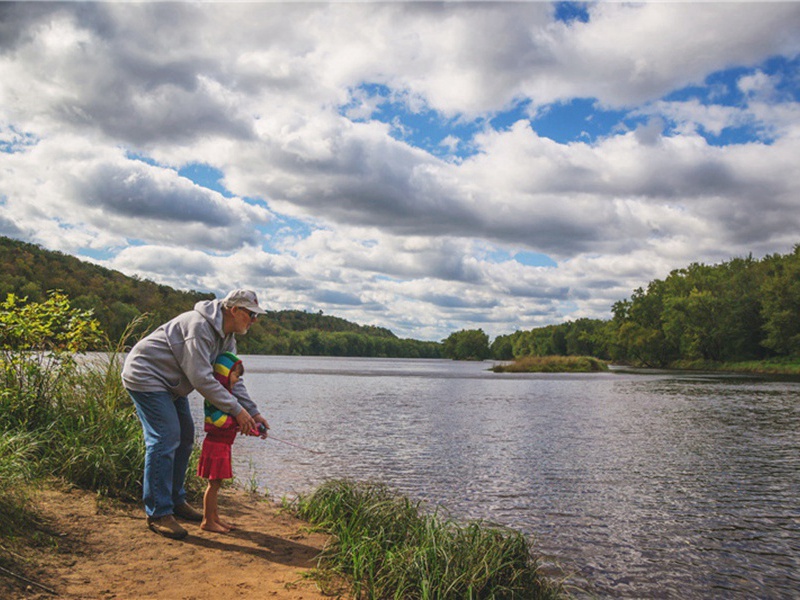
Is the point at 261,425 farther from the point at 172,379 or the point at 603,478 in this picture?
the point at 603,478

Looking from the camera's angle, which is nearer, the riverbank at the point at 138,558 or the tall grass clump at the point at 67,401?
the riverbank at the point at 138,558

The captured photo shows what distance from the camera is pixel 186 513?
6.01 m

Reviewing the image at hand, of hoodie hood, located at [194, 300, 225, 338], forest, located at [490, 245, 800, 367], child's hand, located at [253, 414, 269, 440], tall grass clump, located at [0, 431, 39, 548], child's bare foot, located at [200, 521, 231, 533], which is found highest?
forest, located at [490, 245, 800, 367]

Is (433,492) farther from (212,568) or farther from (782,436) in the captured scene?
(782,436)

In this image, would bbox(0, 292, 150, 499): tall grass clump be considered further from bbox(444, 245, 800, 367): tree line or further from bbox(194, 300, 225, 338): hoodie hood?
bbox(444, 245, 800, 367): tree line

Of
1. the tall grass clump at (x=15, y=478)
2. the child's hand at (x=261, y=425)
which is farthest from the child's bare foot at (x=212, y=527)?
the tall grass clump at (x=15, y=478)

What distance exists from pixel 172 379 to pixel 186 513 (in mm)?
1636

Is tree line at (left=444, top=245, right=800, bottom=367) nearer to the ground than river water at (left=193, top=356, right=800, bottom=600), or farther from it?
farther from it

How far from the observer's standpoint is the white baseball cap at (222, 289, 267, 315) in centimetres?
539

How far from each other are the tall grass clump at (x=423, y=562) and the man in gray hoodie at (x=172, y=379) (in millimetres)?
1453

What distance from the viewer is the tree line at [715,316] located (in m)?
73.2

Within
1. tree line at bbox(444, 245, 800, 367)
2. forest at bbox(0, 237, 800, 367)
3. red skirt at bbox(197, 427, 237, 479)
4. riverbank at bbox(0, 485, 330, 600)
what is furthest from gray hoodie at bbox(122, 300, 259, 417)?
tree line at bbox(444, 245, 800, 367)

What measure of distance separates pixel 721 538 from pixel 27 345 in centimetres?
944

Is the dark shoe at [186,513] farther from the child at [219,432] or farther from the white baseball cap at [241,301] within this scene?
the white baseball cap at [241,301]
